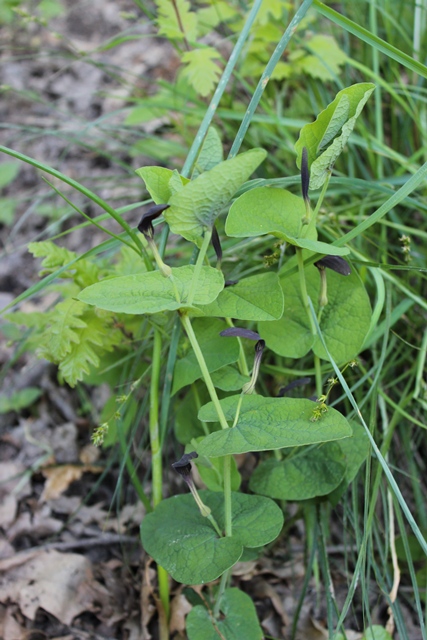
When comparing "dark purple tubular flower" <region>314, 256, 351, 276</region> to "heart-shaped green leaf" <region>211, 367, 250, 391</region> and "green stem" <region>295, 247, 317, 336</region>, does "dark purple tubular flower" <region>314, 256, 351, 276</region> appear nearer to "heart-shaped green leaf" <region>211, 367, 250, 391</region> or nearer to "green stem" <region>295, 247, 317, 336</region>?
"green stem" <region>295, 247, 317, 336</region>

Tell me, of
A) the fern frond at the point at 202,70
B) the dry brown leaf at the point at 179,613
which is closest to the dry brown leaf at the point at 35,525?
the dry brown leaf at the point at 179,613

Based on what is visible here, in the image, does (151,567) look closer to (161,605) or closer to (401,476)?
(161,605)

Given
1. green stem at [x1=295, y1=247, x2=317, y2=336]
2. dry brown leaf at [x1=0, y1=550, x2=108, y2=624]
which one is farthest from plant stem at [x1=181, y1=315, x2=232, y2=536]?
dry brown leaf at [x1=0, y1=550, x2=108, y2=624]

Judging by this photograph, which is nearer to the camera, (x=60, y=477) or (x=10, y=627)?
(x=10, y=627)

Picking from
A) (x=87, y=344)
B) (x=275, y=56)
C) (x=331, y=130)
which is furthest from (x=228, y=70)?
(x=87, y=344)

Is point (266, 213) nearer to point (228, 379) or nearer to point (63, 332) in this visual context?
point (228, 379)

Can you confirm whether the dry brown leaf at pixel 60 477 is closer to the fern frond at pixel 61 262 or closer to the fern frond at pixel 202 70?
the fern frond at pixel 61 262
